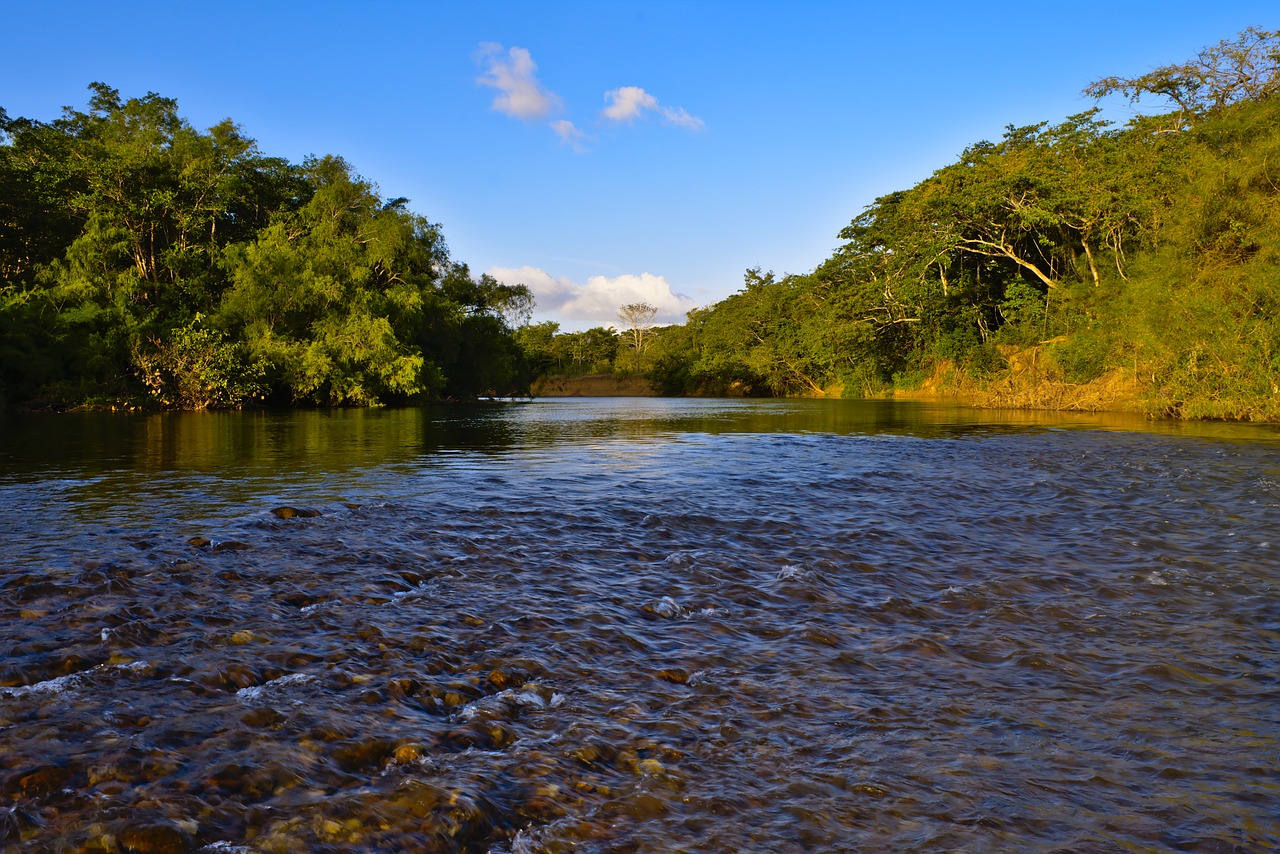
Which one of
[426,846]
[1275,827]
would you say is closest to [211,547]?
[426,846]

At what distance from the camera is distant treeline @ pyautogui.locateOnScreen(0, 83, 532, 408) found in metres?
37.3

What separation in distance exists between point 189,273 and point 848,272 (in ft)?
163

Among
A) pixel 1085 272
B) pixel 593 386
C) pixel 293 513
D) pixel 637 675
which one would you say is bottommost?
pixel 637 675

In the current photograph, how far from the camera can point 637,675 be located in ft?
15.1

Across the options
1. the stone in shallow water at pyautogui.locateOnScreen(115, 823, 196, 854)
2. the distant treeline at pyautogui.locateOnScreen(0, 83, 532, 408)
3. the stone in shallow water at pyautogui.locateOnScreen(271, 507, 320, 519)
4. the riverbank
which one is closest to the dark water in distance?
the stone in shallow water at pyautogui.locateOnScreen(115, 823, 196, 854)

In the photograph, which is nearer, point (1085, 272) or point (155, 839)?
point (155, 839)

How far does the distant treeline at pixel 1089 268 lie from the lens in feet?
80.7

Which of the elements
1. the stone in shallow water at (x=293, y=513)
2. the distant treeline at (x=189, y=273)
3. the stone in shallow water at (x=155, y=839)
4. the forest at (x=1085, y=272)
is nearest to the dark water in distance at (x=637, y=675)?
the stone in shallow water at (x=155, y=839)

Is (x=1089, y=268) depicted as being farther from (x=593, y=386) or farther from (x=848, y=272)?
(x=593, y=386)

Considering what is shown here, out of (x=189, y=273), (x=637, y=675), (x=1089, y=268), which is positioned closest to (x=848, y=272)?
(x=1089, y=268)

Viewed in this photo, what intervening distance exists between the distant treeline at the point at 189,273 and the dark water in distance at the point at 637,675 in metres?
32.2

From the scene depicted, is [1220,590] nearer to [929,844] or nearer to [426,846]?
[929,844]

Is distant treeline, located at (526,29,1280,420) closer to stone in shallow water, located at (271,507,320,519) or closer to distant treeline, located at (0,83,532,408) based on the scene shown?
stone in shallow water, located at (271,507,320,519)

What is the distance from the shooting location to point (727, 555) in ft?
25.3
